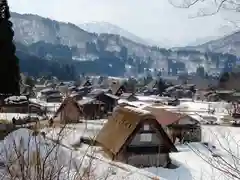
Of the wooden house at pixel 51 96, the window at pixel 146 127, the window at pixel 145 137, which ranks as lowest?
the wooden house at pixel 51 96

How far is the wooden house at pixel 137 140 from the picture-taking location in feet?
32.9

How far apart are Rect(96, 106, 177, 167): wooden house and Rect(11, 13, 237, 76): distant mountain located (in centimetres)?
9621

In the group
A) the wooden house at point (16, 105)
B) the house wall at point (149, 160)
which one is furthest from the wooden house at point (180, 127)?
the wooden house at point (16, 105)

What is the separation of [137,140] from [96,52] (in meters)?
134

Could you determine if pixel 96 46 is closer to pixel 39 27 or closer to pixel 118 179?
pixel 39 27

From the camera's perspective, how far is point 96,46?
14938cm

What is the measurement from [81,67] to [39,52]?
58.0ft

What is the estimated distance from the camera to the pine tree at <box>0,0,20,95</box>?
1681 centimetres

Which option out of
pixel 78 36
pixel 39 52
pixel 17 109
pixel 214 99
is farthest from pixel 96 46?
pixel 17 109

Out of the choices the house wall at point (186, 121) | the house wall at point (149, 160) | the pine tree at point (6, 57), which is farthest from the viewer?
the pine tree at point (6, 57)

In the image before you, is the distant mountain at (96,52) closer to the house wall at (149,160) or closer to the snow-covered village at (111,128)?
the snow-covered village at (111,128)

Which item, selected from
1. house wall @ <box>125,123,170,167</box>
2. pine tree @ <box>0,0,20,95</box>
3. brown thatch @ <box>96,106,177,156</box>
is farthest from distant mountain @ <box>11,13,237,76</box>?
house wall @ <box>125,123,170,167</box>

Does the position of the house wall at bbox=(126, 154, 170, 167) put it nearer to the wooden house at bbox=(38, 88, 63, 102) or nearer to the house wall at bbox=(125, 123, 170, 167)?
the house wall at bbox=(125, 123, 170, 167)

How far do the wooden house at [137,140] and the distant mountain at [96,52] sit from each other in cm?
9621
